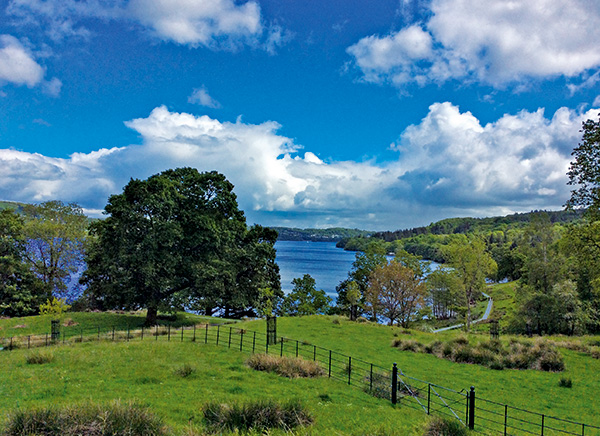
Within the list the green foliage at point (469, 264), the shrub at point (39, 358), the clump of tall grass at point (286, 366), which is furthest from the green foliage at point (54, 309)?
the green foliage at point (469, 264)

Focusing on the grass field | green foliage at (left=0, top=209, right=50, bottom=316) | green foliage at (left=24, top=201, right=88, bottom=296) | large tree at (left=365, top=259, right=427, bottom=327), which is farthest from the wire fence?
large tree at (left=365, top=259, right=427, bottom=327)

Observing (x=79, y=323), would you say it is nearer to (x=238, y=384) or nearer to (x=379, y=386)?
(x=238, y=384)

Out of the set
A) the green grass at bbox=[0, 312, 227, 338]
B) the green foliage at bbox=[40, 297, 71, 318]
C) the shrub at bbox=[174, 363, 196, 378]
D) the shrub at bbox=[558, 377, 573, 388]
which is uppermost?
the shrub at bbox=[174, 363, 196, 378]

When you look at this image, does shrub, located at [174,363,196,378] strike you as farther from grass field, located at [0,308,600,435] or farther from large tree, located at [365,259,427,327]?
large tree, located at [365,259,427,327]

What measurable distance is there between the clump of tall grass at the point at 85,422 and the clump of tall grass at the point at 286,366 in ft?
29.2

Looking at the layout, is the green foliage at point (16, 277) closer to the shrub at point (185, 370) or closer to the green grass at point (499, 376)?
the green grass at point (499, 376)

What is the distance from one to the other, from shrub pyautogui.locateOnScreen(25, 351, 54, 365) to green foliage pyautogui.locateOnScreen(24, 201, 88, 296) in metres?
30.4

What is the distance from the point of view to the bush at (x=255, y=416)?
9.13 m

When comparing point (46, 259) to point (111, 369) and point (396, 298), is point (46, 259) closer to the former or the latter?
point (111, 369)

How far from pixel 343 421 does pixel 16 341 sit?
2596 cm

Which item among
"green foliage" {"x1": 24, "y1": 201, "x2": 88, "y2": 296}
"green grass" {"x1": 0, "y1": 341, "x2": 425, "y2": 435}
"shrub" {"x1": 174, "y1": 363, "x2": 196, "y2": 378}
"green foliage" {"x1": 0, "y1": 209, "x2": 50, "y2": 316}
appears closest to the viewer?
"green grass" {"x1": 0, "y1": 341, "x2": 425, "y2": 435}

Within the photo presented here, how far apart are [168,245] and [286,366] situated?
57.4 ft

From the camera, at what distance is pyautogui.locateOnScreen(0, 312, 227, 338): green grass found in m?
30.8

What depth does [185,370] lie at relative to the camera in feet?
50.0
